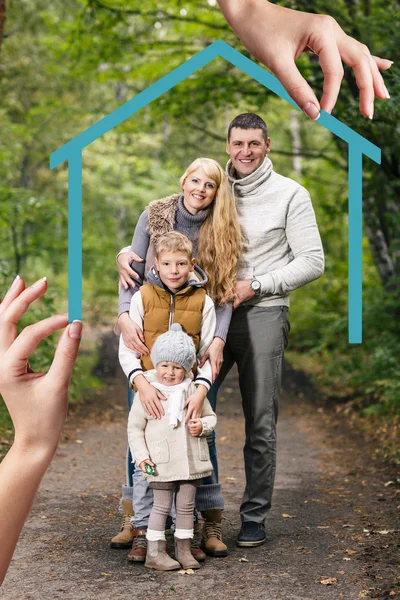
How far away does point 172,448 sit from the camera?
13.1ft

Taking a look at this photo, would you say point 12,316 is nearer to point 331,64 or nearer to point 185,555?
point 331,64

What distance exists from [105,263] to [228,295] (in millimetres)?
13075

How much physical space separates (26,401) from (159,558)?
359 cm

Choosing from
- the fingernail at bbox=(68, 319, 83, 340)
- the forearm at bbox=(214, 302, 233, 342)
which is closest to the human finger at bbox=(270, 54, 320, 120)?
the fingernail at bbox=(68, 319, 83, 340)

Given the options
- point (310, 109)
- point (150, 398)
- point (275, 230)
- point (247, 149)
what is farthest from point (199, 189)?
point (310, 109)

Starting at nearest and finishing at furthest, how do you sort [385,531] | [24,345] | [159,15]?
[24,345] → [385,531] → [159,15]

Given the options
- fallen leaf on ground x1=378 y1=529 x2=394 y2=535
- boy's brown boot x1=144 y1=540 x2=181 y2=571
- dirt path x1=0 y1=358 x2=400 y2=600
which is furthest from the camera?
fallen leaf on ground x1=378 y1=529 x2=394 y2=535

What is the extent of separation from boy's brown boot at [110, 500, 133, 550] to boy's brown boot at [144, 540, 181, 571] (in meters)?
0.37

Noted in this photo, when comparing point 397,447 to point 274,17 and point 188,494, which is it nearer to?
point 188,494

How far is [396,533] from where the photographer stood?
4.79 metres

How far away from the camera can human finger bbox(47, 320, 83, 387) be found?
72 cm

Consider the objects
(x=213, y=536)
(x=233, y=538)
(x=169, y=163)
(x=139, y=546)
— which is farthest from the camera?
(x=169, y=163)

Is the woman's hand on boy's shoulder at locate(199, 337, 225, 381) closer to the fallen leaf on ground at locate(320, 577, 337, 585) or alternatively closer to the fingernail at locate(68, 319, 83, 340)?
the fallen leaf on ground at locate(320, 577, 337, 585)

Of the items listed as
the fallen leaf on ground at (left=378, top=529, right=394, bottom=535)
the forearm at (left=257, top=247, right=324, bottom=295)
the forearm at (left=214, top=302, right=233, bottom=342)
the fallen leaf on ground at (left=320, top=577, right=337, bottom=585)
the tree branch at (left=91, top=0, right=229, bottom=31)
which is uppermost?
the tree branch at (left=91, top=0, right=229, bottom=31)
